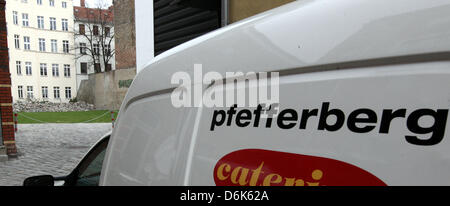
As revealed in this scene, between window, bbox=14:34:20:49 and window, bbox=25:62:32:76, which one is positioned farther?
window, bbox=25:62:32:76

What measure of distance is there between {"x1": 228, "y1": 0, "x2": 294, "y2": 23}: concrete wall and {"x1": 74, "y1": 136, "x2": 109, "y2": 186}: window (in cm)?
312

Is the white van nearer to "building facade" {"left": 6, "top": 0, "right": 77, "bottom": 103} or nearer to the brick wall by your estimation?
the brick wall

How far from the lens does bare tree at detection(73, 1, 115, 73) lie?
41.0m

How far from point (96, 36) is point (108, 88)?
51.2 feet

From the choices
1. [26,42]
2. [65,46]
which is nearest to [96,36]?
[65,46]

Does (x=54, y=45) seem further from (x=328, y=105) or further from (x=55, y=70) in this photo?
(x=328, y=105)

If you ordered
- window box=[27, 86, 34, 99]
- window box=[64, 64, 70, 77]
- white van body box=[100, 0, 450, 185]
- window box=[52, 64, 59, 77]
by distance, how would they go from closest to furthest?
white van body box=[100, 0, 450, 185], window box=[27, 86, 34, 99], window box=[52, 64, 59, 77], window box=[64, 64, 70, 77]

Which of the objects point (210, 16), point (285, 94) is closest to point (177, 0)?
point (210, 16)

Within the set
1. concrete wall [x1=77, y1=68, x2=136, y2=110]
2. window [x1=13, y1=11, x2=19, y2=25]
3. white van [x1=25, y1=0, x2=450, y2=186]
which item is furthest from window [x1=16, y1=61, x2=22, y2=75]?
white van [x1=25, y1=0, x2=450, y2=186]

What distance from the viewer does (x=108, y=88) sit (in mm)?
30672

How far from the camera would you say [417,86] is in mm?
599

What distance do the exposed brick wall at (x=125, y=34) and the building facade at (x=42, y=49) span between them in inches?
783

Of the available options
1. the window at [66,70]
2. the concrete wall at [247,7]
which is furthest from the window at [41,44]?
the concrete wall at [247,7]

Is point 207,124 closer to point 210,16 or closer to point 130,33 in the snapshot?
point 210,16
